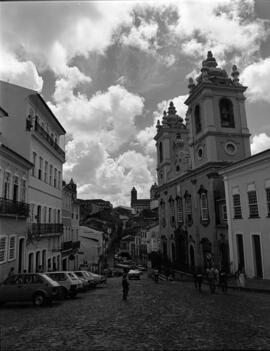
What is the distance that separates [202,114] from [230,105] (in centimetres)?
328

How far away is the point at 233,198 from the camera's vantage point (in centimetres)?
2669

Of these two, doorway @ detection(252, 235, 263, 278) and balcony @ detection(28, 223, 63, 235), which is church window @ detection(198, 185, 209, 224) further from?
balcony @ detection(28, 223, 63, 235)

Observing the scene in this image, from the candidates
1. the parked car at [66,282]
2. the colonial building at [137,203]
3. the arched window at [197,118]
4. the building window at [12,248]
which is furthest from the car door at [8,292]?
the colonial building at [137,203]

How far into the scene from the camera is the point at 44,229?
25891 mm

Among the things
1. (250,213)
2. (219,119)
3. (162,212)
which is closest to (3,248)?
(250,213)

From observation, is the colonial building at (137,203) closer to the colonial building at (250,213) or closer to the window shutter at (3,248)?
the colonial building at (250,213)

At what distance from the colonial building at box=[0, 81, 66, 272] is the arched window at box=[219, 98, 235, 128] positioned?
17.6 m

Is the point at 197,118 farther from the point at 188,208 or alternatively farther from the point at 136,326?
the point at 136,326

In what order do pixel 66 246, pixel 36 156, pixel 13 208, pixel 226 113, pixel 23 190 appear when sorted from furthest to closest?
pixel 226 113 < pixel 66 246 < pixel 36 156 < pixel 23 190 < pixel 13 208

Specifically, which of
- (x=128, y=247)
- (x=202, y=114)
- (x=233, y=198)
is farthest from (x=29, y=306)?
(x=128, y=247)

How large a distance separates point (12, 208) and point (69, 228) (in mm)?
19663

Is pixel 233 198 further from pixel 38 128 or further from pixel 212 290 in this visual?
pixel 38 128

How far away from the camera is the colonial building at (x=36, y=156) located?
23547 mm

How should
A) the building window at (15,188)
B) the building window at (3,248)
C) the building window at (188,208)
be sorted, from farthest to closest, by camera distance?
1. the building window at (188,208)
2. the building window at (15,188)
3. the building window at (3,248)
